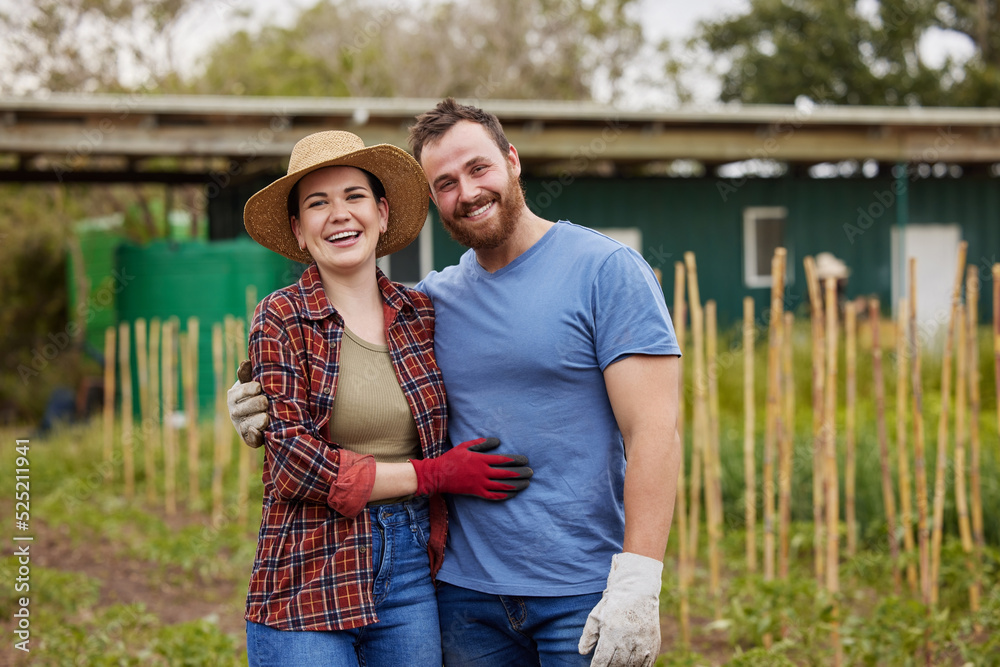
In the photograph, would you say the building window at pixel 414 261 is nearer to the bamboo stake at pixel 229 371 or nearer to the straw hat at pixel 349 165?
the bamboo stake at pixel 229 371

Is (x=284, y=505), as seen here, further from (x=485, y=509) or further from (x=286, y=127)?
(x=286, y=127)

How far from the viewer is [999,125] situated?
10.5m

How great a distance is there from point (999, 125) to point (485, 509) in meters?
10.5

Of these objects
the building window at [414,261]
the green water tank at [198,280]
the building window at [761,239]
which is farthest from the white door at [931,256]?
the green water tank at [198,280]

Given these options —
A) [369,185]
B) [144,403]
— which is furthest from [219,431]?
[369,185]

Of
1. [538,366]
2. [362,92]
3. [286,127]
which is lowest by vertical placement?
[538,366]

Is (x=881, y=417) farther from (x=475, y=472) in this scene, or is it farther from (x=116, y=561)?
(x=116, y=561)

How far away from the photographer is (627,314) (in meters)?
2.01

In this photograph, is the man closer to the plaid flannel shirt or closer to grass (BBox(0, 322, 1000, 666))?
the plaid flannel shirt

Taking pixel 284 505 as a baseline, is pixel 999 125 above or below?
above

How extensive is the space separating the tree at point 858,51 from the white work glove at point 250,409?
19.9 metres

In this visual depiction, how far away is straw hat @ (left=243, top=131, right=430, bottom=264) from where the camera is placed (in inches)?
85.5

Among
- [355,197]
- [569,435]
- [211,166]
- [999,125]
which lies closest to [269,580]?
[569,435]

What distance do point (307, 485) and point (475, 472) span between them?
15.0 inches
